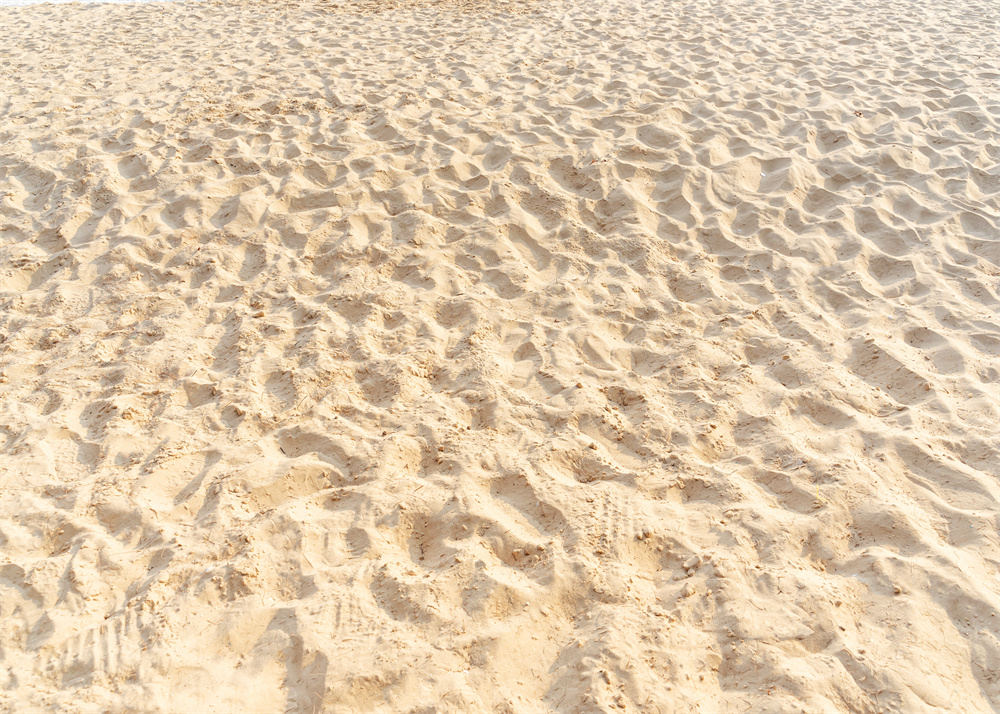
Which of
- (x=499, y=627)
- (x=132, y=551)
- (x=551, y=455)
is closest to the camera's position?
(x=499, y=627)

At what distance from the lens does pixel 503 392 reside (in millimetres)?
3105

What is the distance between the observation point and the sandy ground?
2104mm

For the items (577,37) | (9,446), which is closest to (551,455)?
(9,446)

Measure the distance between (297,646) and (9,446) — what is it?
1.55 metres

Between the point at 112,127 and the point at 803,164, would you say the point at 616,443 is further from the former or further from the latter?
the point at 112,127

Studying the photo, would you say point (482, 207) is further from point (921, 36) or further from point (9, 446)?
point (921, 36)

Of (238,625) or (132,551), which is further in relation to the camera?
(132,551)

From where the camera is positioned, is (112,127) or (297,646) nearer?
(297,646)

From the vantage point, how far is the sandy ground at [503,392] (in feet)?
6.90

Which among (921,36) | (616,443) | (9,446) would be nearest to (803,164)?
(616,443)

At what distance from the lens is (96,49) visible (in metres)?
7.30

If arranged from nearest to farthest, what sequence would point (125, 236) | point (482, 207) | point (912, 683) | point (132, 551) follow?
point (912, 683), point (132, 551), point (125, 236), point (482, 207)

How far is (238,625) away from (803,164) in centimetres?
425

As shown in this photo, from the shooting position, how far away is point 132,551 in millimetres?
2412
